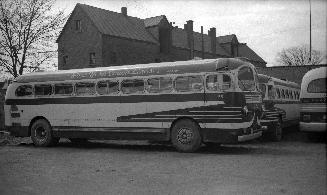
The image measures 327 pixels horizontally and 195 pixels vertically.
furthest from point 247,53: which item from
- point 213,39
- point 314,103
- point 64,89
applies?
point 64,89

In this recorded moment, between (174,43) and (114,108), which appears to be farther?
(174,43)

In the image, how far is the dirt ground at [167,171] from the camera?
720cm

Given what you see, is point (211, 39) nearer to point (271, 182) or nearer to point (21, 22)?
point (21, 22)

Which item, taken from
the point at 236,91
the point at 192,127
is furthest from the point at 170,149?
the point at 236,91

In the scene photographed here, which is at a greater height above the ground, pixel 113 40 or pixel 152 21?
pixel 152 21

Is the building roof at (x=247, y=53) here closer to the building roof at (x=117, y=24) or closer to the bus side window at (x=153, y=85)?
the building roof at (x=117, y=24)

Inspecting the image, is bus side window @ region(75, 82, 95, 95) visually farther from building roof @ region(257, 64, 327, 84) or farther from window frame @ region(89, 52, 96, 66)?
window frame @ region(89, 52, 96, 66)

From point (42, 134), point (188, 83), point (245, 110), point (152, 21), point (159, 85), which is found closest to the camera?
point (245, 110)

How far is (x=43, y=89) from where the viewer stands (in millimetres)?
15422

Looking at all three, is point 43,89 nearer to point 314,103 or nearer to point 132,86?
point 132,86

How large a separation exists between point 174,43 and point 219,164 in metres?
40.3

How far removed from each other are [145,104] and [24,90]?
19.0 feet

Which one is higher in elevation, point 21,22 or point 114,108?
point 21,22

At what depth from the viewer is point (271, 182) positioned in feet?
24.9
